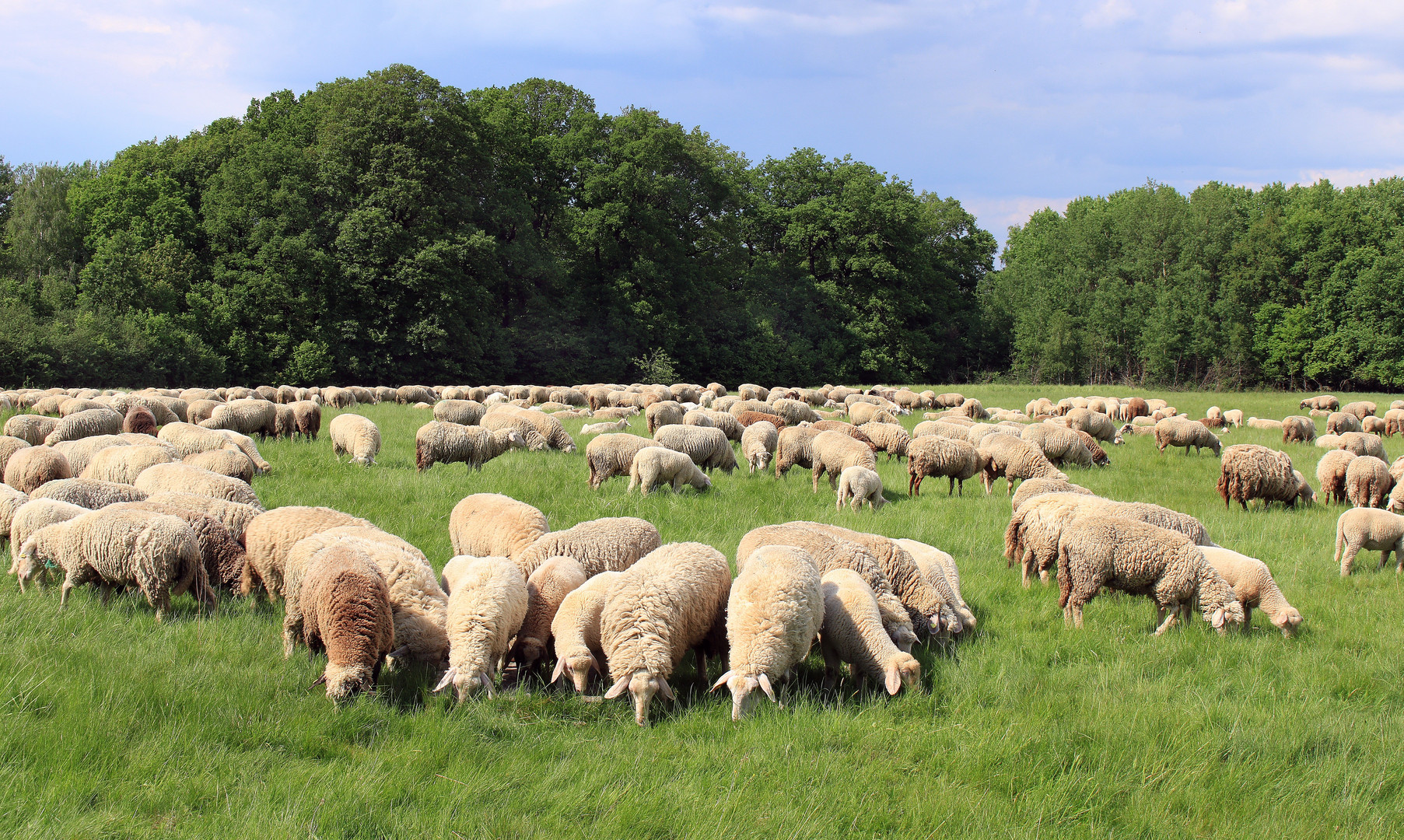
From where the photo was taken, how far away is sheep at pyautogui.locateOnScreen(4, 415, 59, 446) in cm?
1318

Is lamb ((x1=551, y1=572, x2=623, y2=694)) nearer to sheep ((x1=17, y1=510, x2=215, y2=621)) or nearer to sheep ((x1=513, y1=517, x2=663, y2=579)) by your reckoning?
sheep ((x1=513, y1=517, x2=663, y2=579))

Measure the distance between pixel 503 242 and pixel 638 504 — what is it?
36.1 meters

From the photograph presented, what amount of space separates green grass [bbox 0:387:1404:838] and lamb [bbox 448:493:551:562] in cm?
175

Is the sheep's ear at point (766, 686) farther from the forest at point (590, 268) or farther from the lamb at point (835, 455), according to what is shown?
the forest at point (590, 268)

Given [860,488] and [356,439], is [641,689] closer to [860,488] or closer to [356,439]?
[860,488]

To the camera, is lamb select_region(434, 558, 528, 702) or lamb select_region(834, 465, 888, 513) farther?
lamb select_region(834, 465, 888, 513)

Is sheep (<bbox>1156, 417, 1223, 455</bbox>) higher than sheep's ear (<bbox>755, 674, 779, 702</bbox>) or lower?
higher

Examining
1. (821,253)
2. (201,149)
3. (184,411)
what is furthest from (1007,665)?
(821,253)

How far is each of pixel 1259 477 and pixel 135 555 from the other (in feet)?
45.1

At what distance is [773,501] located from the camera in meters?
Result: 11.3

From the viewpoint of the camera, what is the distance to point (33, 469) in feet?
30.2

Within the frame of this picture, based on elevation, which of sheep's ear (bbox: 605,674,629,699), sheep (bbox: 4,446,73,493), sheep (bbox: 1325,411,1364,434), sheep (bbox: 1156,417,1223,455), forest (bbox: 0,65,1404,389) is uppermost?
forest (bbox: 0,65,1404,389)

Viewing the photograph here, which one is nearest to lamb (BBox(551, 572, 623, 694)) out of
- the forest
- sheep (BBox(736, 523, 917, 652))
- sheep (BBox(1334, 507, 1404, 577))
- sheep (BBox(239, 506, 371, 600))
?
sheep (BBox(736, 523, 917, 652))

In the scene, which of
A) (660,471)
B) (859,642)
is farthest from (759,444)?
(859,642)
